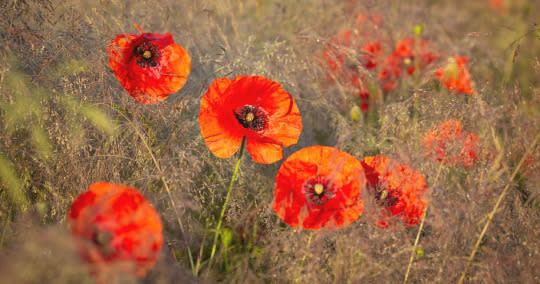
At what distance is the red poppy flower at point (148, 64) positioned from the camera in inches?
46.5

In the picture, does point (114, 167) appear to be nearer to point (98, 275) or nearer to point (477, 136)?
point (98, 275)

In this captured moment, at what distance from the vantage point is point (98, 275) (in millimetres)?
622

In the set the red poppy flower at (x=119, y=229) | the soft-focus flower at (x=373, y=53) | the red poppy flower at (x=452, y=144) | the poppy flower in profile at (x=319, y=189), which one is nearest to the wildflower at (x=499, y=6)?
the soft-focus flower at (x=373, y=53)

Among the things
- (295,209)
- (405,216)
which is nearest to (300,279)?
(295,209)

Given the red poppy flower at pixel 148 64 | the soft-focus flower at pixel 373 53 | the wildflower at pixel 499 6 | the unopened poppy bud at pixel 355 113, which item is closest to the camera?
the red poppy flower at pixel 148 64

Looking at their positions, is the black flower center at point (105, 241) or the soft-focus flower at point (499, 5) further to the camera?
the soft-focus flower at point (499, 5)

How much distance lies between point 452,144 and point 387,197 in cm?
24

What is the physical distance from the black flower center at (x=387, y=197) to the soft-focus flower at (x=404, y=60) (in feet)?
3.32

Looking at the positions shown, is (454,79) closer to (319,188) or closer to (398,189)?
(398,189)

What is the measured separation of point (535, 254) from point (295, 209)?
23.2 inches

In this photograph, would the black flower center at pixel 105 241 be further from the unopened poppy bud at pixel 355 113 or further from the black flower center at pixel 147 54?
the unopened poppy bud at pixel 355 113

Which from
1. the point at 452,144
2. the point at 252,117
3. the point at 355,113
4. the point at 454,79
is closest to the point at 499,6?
the point at 454,79

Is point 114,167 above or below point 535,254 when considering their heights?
above

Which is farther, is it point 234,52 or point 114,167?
point 234,52
